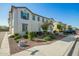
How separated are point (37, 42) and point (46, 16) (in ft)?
2.19

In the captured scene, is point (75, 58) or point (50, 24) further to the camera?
point (50, 24)

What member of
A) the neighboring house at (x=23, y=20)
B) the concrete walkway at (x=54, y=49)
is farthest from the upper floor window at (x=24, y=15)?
the concrete walkway at (x=54, y=49)

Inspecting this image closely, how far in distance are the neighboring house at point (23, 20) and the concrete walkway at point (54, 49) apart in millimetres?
472

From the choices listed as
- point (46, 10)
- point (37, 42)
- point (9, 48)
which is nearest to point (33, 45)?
point (37, 42)

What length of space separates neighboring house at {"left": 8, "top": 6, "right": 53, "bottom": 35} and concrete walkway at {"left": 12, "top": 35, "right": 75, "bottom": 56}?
472mm

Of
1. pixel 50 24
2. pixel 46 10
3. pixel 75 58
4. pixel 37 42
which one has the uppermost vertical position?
pixel 46 10

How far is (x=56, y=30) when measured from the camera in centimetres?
Answer: 536

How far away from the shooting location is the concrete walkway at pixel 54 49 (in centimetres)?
503

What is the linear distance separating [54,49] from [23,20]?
105 centimetres

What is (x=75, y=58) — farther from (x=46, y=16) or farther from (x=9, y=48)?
(x=9, y=48)

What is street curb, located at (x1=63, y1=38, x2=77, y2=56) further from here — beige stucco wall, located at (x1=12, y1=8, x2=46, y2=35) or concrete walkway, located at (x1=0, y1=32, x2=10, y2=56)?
concrete walkway, located at (x1=0, y1=32, x2=10, y2=56)

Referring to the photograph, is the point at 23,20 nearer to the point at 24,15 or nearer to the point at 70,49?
the point at 24,15

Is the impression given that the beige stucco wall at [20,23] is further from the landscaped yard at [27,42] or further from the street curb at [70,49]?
the street curb at [70,49]

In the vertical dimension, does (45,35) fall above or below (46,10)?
below
